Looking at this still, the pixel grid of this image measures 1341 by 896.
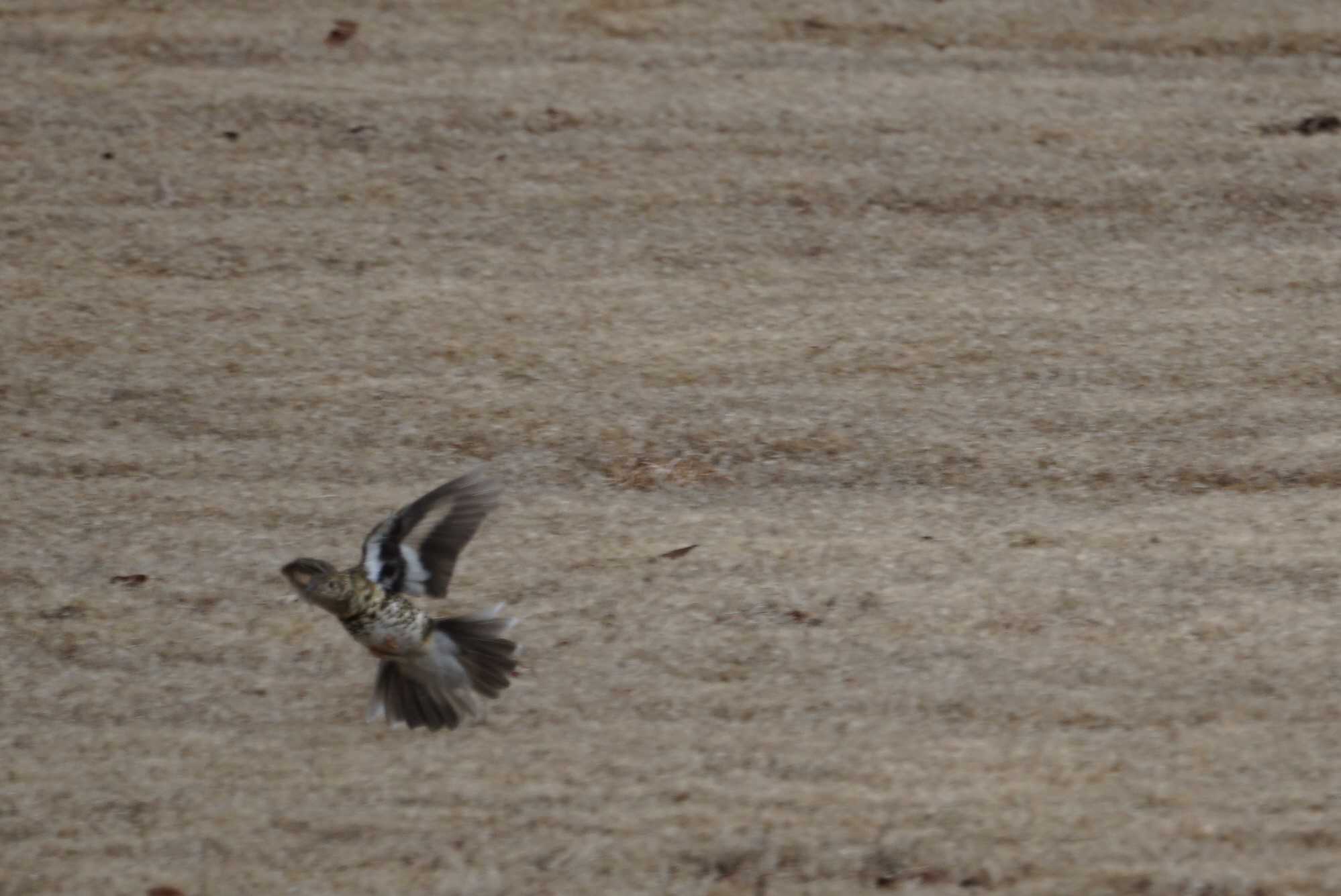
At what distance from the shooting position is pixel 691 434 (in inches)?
263

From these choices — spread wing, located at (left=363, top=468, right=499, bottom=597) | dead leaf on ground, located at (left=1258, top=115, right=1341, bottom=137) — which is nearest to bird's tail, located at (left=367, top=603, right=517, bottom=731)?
spread wing, located at (left=363, top=468, right=499, bottom=597)

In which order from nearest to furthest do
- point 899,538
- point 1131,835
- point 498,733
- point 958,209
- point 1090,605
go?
1. point 1131,835
2. point 498,733
3. point 1090,605
4. point 899,538
5. point 958,209

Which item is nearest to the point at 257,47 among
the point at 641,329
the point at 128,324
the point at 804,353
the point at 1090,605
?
the point at 128,324

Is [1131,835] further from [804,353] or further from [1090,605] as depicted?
[804,353]

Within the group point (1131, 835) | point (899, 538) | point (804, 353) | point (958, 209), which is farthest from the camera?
point (958, 209)

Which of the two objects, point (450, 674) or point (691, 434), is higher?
point (691, 434)

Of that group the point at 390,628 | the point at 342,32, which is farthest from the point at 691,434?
the point at 342,32

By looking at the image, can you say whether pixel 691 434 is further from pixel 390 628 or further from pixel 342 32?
pixel 342 32

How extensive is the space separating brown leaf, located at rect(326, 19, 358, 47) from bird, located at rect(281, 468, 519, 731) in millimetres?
4966

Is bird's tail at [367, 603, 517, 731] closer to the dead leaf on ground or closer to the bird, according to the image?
the bird

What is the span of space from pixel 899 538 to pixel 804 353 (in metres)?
1.36

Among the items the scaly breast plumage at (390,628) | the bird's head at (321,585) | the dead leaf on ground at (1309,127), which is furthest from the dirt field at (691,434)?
the bird's head at (321,585)

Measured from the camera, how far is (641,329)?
7.34 meters

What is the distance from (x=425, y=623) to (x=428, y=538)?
0.85 feet
